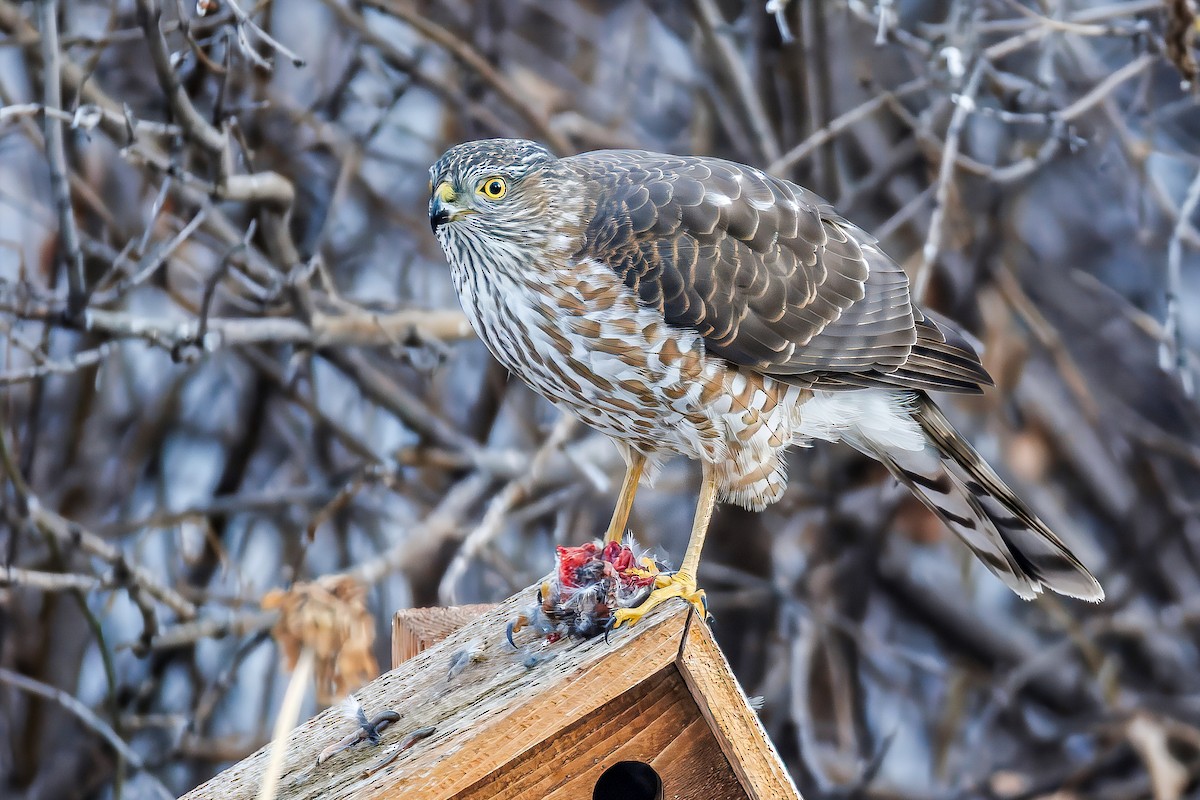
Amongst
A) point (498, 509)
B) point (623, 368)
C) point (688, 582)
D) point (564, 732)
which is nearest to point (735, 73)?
point (498, 509)

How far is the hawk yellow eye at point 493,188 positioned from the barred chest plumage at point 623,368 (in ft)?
0.44

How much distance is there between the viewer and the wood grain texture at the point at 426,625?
2.47m

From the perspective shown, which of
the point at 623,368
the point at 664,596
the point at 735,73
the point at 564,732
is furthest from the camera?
the point at 735,73

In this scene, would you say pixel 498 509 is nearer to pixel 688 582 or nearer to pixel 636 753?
pixel 688 582

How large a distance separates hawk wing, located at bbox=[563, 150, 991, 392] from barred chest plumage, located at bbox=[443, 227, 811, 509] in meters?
0.05

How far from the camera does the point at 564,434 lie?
148 inches

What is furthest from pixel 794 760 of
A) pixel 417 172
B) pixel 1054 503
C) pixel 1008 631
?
pixel 417 172

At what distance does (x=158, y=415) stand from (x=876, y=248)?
2.71m

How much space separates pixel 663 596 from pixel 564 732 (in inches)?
10.7

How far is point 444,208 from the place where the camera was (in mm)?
2469

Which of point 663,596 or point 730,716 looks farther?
point 663,596

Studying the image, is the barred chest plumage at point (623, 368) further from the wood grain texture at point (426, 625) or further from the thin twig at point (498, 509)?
the thin twig at point (498, 509)

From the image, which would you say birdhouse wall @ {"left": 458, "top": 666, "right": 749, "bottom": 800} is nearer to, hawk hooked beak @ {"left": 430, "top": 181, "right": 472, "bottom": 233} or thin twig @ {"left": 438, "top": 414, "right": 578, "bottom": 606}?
hawk hooked beak @ {"left": 430, "top": 181, "right": 472, "bottom": 233}

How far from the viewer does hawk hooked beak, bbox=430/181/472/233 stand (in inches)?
97.2
